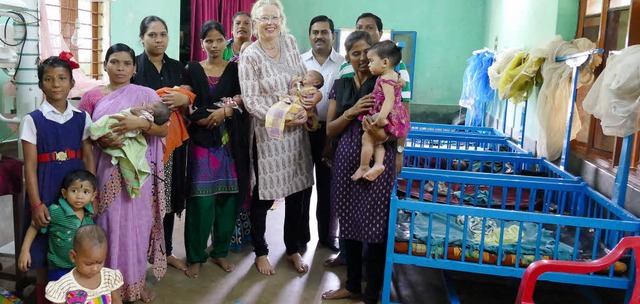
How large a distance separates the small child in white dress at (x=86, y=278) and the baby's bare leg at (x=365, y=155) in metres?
1.07

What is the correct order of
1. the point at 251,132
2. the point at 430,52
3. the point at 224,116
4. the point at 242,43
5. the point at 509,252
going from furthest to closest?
1. the point at 430,52
2. the point at 242,43
3. the point at 251,132
4. the point at 224,116
5. the point at 509,252

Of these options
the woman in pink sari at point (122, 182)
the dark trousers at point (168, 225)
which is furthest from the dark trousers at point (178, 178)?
the woman in pink sari at point (122, 182)

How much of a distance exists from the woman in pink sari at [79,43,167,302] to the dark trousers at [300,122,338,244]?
3.20 feet

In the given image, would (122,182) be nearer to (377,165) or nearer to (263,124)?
(263,124)

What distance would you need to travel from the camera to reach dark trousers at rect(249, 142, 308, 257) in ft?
9.10

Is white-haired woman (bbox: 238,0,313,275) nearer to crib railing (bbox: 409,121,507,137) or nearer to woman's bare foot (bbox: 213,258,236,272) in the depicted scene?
woman's bare foot (bbox: 213,258,236,272)

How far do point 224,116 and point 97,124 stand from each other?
0.70 m

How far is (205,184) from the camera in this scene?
2621 millimetres

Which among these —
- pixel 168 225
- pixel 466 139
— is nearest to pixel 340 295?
pixel 168 225

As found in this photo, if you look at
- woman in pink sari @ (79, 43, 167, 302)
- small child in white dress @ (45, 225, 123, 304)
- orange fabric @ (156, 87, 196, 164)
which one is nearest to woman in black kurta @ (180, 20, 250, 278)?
orange fabric @ (156, 87, 196, 164)

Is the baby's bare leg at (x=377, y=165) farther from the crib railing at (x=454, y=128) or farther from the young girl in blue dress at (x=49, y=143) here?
the crib railing at (x=454, y=128)

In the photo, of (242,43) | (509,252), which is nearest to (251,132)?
(242,43)

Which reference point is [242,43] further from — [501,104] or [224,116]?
[501,104]

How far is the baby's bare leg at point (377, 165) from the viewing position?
85.5 inches
